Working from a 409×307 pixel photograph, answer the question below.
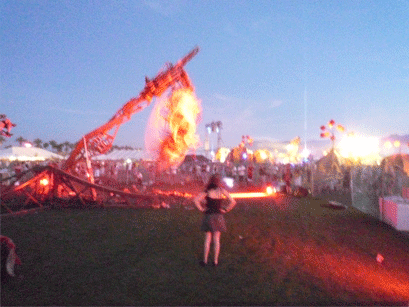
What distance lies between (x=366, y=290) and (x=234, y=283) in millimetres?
2189

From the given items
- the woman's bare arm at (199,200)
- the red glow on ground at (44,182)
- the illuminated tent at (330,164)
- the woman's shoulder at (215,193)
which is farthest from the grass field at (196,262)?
the illuminated tent at (330,164)

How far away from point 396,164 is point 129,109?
10.8m

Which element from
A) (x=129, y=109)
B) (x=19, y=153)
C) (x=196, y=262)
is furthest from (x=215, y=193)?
(x=19, y=153)

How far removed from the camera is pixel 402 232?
32.0 feet

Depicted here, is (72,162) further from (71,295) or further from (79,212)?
(71,295)

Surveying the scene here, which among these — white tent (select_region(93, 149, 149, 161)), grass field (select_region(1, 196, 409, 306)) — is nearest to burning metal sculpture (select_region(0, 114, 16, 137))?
grass field (select_region(1, 196, 409, 306))

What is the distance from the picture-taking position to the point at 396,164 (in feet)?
39.8

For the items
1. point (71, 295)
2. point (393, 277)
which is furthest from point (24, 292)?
point (393, 277)

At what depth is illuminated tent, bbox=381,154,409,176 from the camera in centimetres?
1191

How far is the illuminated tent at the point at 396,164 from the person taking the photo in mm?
11914

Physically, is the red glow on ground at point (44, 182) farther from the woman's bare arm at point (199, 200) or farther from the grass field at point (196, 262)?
the woman's bare arm at point (199, 200)

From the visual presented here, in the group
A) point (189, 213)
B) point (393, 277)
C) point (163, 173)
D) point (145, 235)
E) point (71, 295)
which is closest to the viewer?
point (71, 295)

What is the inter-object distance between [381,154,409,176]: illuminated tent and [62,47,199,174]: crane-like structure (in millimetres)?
8102

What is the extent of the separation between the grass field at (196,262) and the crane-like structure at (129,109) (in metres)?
3.85
